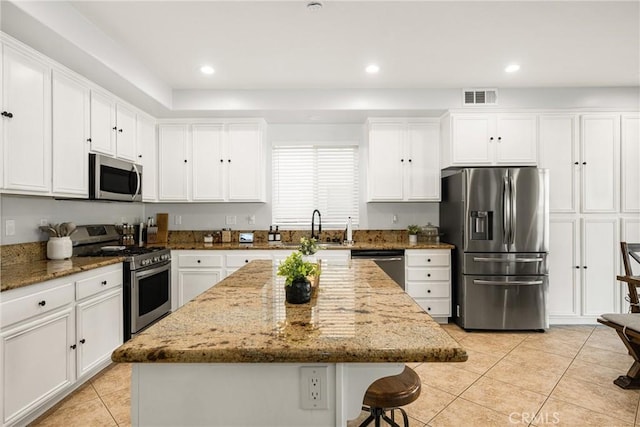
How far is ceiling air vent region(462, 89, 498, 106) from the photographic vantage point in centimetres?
398

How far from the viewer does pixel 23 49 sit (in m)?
2.33

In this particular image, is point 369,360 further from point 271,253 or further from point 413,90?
point 413,90

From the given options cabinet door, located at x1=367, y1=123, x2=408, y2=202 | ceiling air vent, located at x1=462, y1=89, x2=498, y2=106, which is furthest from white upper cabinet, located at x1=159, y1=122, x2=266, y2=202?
ceiling air vent, located at x1=462, y1=89, x2=498, y2=106

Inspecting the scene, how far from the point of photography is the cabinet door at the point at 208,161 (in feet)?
14.1


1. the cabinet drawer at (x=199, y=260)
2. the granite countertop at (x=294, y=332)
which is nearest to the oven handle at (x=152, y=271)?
the cabinet drawer at (x=199, y=260)

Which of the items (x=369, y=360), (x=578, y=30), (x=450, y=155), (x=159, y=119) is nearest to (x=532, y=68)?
(x=578, y=30)

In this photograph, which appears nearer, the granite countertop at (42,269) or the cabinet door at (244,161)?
the granite countertop at (42,269)

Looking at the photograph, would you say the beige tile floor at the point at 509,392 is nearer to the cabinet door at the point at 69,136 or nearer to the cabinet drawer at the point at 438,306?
the cabinet drawer at the point at 438,306

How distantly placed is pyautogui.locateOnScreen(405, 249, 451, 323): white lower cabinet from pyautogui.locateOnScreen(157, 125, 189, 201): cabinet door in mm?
2894

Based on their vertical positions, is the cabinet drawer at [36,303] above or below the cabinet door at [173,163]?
below

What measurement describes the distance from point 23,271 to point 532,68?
466 centimetres

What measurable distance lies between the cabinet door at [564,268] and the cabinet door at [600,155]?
0.33 meters

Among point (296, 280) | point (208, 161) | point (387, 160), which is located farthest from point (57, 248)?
point (387, 160)

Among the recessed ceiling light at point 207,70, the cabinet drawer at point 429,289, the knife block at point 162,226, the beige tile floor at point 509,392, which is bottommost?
the beige tile floor at point 509,392
